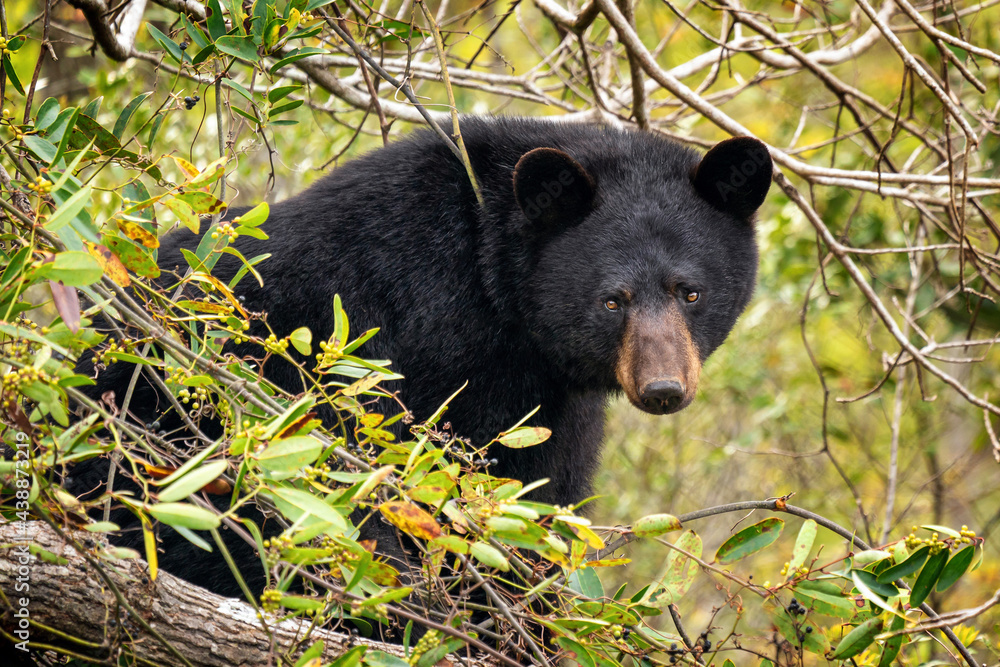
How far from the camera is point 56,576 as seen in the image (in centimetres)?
231

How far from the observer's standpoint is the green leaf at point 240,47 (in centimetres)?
283

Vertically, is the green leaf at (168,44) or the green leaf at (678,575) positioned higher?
the green leaf at (168,44)

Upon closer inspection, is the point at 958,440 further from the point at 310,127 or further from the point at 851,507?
the point at 310,127

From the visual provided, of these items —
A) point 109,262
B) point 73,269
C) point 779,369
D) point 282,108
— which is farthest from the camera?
point 779,369

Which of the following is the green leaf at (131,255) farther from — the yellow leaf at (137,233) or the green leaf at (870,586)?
the green leaf at (870,586)

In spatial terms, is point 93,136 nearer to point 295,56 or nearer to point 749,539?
point 295,56

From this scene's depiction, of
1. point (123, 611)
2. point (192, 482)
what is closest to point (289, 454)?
point (192, 482)

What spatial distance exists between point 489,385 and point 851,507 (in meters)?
5.41

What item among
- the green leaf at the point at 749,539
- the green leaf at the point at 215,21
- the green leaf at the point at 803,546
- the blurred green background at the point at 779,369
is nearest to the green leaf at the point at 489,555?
the green leaf at the point at 749,539

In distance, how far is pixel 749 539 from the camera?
2426 millimetres

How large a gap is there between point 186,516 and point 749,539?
5.03 feet

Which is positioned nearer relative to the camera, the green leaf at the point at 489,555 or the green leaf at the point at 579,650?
the green leaf at the point at 489,555

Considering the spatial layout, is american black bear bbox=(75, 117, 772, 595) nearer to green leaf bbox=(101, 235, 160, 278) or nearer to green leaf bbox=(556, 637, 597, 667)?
green leaf bbox=(101, 235, 160, 278)

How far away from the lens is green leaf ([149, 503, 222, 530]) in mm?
1621
